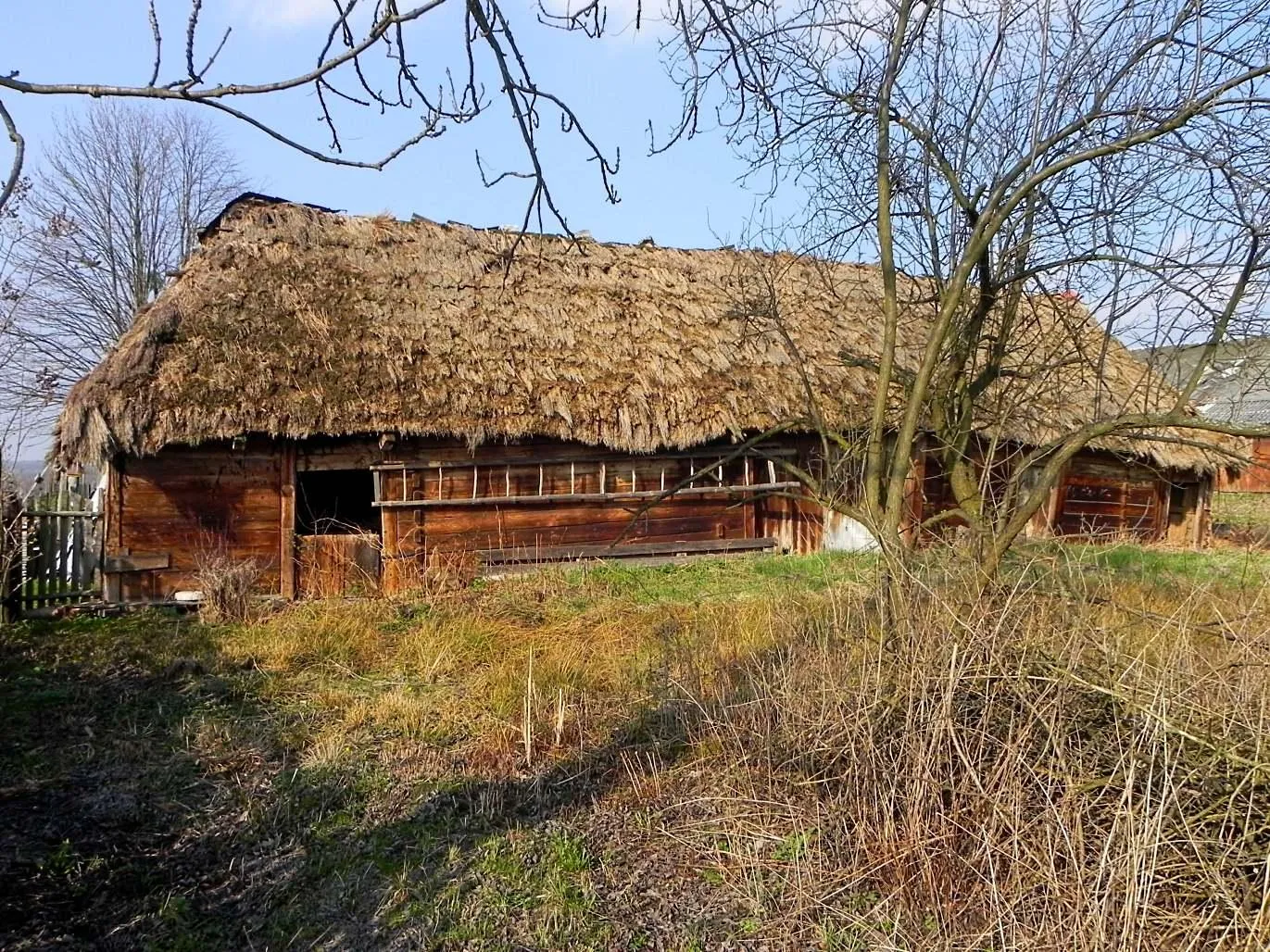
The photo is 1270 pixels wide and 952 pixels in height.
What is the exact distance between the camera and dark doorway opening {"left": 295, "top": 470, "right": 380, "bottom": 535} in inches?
395

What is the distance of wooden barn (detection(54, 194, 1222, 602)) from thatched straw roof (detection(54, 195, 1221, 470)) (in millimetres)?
27

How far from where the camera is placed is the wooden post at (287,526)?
8.75 metres

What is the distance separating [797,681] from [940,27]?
12.0 feet

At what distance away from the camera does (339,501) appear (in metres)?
11.6

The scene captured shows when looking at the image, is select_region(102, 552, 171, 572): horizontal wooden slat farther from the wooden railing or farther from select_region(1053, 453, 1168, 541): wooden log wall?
select_region(1053, 453, 1168, 541): wooden log wall

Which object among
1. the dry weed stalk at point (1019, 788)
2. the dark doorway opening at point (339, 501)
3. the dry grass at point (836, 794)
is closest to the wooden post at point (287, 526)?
the dark doorway opening at point (339, 501)

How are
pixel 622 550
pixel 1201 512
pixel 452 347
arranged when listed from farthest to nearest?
pixel 1201 512 → pixel 622 550 → pixel 452 347

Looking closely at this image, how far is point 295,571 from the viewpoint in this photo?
887cm

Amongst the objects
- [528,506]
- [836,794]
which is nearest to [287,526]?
[528,506]

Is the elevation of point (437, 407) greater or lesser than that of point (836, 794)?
greater

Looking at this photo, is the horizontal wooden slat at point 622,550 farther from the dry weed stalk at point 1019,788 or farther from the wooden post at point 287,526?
the dry weed stalk at point 1019,788

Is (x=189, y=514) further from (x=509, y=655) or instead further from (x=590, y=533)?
(x=509, y=655)

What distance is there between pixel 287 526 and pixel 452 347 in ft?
8.65

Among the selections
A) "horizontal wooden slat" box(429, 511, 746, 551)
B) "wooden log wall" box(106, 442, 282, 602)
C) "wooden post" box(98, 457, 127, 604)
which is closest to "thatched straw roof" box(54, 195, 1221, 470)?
"wooden post" box(98, 457, 127, 604)
